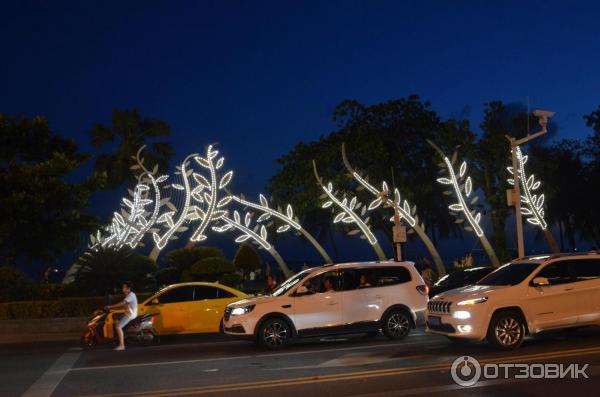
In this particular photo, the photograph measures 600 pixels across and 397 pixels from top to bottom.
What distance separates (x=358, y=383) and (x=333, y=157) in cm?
2854

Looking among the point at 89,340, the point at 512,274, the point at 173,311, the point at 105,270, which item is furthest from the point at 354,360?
the point at 105,270

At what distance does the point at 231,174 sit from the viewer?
101ft

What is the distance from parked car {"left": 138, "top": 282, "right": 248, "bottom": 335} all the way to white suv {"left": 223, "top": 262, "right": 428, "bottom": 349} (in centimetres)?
233

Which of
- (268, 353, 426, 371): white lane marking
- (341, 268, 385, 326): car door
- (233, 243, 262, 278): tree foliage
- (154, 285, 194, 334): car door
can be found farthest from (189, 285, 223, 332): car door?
(233, 243, 262, 278): tree foliage

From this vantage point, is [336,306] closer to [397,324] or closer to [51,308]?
[397,324]

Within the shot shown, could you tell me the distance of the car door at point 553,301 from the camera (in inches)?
533

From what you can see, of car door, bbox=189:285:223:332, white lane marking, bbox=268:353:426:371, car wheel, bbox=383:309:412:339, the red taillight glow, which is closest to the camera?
white lane marking, bbox=268:353:426:371

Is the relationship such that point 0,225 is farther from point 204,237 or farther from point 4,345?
point 204,237

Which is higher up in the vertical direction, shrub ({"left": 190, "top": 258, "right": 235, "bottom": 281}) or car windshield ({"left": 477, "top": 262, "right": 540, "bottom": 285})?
shrub ({"left": 190, "top": 258, "right": 235, "bottom": 281})

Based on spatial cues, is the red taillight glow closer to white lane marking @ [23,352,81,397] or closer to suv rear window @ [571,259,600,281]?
suv rear window @ [571,259,600,281]

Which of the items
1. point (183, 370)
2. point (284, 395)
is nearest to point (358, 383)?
point (284, 395)

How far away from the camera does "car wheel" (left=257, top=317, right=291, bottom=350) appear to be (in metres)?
15.3

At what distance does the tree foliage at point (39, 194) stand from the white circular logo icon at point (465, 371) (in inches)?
595

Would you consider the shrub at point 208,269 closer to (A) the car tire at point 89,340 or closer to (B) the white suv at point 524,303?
(A) the car tire at point 89,340
